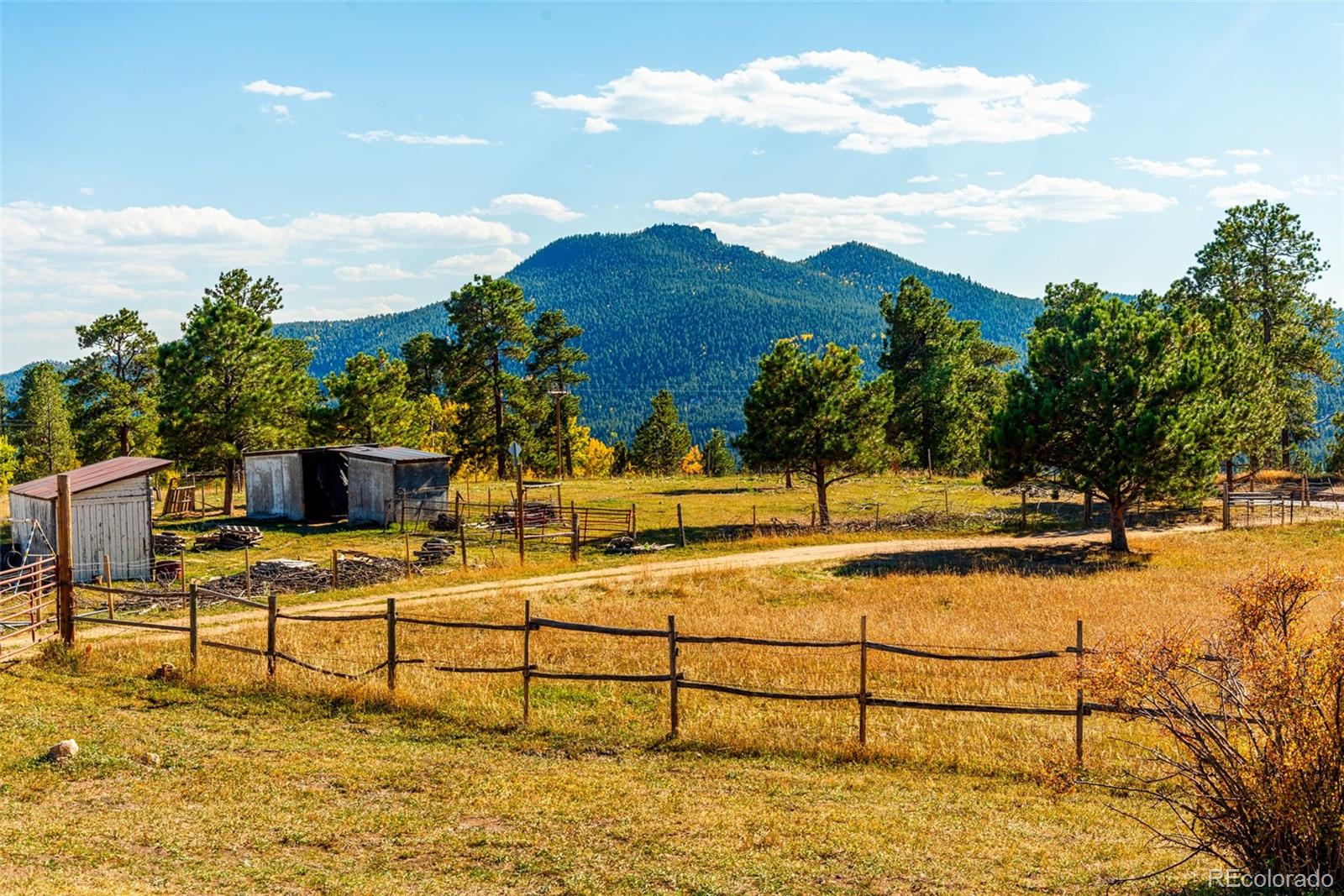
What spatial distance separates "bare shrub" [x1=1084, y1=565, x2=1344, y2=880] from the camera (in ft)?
27.3

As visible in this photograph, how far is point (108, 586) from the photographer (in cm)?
2484

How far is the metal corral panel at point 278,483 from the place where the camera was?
4859cm

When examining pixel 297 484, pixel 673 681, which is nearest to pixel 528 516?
pixel 297 484

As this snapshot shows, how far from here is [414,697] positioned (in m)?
16.6

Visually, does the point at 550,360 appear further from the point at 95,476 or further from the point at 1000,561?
Answer: the point at 1000,561

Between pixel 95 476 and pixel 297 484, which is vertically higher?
pixel 95 476

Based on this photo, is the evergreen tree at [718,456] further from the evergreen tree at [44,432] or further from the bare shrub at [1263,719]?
the bare shrub at [1263,719]

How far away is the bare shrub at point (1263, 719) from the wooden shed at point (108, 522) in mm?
31698

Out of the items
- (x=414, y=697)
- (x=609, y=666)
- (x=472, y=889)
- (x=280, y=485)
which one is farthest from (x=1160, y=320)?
(x=280, y=485)

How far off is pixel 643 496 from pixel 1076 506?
24.4m

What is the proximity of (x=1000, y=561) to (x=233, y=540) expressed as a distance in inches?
1166

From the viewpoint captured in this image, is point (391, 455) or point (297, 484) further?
point (297, 484)

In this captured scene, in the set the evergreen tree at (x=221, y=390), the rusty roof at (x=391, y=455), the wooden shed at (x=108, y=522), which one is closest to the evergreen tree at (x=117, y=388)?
the evergreen tree at (x=221, y=390)

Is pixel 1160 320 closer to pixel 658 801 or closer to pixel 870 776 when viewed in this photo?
pixel 870 776
